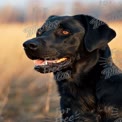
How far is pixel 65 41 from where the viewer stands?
18.1 ft

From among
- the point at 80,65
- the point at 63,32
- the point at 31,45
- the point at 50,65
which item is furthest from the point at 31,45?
the point at 80,65

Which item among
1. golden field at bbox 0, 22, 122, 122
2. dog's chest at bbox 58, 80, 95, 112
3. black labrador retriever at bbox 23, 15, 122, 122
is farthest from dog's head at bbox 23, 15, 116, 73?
golden field at bbox 0, 22, 122, 122

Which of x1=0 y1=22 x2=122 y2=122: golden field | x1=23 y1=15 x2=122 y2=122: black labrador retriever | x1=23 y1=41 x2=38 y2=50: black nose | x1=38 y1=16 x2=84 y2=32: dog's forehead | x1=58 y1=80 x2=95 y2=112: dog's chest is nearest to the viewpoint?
x1=23 y1=41 x2=38 y2=50: black nose

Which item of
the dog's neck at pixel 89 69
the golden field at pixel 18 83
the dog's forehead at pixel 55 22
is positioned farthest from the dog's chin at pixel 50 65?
the golden field at pixel 18 83

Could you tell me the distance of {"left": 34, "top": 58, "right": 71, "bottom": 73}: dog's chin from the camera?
17.8ft

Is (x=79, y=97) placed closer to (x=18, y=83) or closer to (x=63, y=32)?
(x=63, y=32)

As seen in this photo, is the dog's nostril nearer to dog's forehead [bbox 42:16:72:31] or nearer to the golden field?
dog's forehead [bbox 42:16:72:31]

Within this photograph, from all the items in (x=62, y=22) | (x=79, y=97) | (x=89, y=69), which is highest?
(x=62, y=22)

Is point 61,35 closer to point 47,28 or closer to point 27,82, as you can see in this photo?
point 47,28

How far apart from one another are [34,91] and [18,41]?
1.08 m

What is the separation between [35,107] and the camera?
11.0 metres

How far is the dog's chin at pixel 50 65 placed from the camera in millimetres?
5426

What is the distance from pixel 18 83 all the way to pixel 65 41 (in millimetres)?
5789

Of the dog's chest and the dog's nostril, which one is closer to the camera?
the dog's nostril
